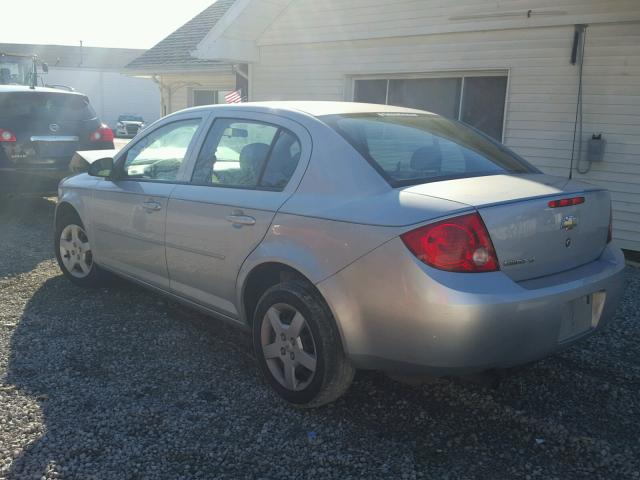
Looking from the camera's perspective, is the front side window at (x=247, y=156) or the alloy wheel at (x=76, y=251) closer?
the front side window at (x=247, y=156)

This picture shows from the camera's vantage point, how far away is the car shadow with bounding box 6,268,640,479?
283 cm

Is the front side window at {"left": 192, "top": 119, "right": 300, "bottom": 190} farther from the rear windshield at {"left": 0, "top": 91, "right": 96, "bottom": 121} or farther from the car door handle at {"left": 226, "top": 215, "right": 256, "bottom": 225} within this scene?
the rear windshield at {"left": 0, "top": 91, "right": 96, "bottom": 121}

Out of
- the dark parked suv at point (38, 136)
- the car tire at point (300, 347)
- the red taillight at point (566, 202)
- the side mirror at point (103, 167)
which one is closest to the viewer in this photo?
the red taillight at point (566, 202)

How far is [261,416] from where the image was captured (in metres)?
3.26

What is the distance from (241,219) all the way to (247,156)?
448mm

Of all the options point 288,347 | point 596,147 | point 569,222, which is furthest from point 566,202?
point 596,147

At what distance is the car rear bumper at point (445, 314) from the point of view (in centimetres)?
260

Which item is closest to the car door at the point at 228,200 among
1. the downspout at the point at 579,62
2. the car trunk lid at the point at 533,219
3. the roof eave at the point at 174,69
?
the car trunk lid at the point at 533,219

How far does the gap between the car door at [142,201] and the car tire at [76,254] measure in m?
0.30

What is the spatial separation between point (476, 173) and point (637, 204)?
16.1 ft

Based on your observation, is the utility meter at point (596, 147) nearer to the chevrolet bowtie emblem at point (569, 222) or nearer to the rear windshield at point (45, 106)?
the chevrolet bowtie emblem at point (569, 222)

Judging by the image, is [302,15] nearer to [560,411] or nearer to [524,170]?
[524,170]

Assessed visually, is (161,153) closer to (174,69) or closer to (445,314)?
(445,314)

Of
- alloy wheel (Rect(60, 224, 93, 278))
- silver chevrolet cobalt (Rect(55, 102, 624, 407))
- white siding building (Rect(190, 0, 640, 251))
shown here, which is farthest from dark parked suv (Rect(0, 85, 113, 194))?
silver chevrolet cobalt (Rect(55, 102, 624, 407))
